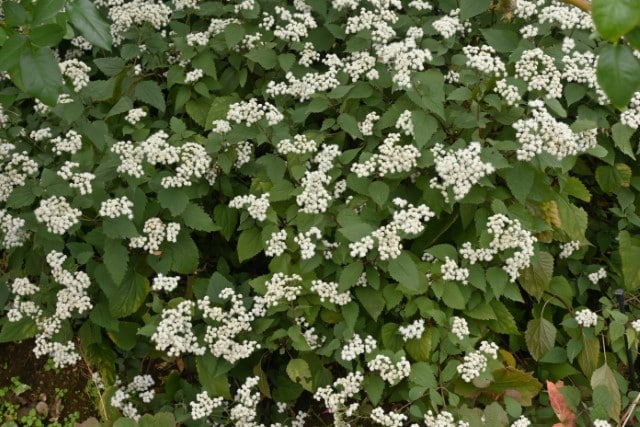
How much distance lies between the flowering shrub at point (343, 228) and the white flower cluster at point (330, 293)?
11mm

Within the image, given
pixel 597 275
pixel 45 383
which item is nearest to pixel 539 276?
pixel 597 275

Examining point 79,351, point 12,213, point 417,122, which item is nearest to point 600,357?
point 417,122

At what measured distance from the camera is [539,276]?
3.38 metres

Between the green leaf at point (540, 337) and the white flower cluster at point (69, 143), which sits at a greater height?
the white flower cluster at point (69, 143)

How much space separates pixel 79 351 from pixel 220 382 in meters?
1.03

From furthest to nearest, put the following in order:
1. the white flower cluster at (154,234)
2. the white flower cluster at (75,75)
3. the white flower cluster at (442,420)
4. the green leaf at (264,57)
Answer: the green leaf at (264,57) → the white flower cluster at (75,75) → the white flower cluster at (154,234) → the white flower cluster at (442,420)

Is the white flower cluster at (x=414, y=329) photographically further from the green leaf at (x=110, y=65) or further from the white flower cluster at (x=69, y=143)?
the green leaf at (x=110, y=65)

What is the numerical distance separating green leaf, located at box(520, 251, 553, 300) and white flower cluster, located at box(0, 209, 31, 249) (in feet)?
8.50

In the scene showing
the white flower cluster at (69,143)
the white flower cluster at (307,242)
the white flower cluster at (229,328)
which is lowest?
the white flower cluster at (229,328)

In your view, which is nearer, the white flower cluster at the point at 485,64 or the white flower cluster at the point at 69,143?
the white flower cluster at the point at 485,64

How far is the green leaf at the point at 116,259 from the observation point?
10.4ft

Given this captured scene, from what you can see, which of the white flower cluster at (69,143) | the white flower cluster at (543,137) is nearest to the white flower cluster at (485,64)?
the white flower cluster at (543,137)

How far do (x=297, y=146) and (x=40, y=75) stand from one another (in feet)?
4.98

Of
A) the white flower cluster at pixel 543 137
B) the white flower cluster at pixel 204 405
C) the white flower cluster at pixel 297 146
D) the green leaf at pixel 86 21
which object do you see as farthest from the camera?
the white flower cluster at pixel 297 146
